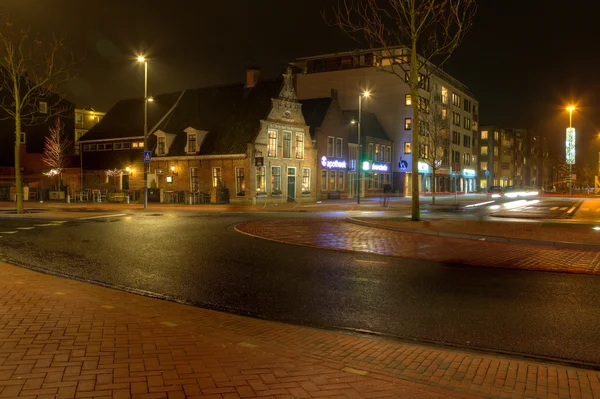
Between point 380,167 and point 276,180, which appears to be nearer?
point 276,180

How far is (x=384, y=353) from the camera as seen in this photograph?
5.48 m

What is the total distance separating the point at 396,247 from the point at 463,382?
29.9 feet

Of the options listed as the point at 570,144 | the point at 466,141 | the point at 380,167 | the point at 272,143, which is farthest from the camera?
the point at 466,141

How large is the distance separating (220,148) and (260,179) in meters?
4.31

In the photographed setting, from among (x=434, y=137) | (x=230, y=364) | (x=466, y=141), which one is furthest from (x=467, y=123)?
(x=230, y=364)

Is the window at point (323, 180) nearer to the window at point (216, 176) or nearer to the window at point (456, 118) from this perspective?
the window at point (216, 176)

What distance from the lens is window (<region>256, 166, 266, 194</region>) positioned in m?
41.7

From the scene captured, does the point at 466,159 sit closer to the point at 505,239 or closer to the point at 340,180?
the point at 340,180

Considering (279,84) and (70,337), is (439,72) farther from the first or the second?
(70,337)

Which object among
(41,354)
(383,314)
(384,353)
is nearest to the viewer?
(41,354)

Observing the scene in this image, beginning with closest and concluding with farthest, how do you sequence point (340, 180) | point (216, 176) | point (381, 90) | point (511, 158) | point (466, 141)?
point (216, 176) → point (340, 180) → point (381, 90) → point (466, 141) → point (511, 158)

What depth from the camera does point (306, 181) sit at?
47594mm

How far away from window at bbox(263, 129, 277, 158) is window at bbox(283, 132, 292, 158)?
1320 millimetres

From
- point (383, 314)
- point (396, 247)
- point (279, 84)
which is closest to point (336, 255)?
point (396, 247)
